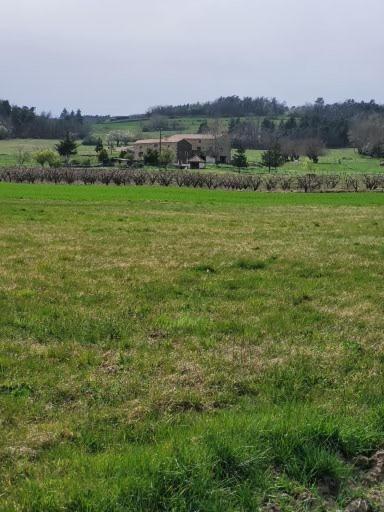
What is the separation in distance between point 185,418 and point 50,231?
51.4ft

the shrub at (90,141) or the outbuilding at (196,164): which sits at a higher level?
the shrub at (90,141)

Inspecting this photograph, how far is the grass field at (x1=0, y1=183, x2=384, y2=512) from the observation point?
4.36m

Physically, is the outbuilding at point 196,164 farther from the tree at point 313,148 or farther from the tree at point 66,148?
the tree at point 313,148

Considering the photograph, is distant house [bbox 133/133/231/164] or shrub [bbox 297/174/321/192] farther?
distant house [bbox 133/133/231/164]

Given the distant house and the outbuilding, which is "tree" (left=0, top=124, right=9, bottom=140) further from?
the outbuilding

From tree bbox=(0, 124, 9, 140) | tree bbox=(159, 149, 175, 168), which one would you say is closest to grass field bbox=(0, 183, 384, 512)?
tree bbox=(159, 149, 175, 168)

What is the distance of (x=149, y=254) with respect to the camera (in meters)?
15.3

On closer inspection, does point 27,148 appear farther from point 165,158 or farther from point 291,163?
point 291,163

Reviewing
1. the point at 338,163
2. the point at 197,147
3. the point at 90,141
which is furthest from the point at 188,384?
the point at 90,141

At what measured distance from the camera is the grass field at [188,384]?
436 cm

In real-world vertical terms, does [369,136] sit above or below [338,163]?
above

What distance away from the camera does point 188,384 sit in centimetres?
644

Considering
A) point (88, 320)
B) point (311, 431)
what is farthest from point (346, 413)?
point (88, 320)


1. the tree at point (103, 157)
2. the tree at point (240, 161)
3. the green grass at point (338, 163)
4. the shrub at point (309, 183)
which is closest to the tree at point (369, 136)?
the green grass at point (338, 163)
